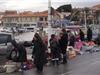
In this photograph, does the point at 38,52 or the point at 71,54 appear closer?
the point at 38,52

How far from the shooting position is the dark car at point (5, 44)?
73.1ft

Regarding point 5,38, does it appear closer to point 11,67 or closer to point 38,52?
point 38,52

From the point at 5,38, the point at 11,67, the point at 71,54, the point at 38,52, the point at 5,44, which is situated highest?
the point at 5,38

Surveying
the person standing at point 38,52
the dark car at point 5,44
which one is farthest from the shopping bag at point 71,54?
the person standing at point 38,52

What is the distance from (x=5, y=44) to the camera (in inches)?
909

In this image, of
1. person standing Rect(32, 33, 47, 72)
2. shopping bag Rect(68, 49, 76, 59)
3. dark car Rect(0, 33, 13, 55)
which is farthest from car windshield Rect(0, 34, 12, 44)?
shopping bag Rect(68, 49, 76, 59)

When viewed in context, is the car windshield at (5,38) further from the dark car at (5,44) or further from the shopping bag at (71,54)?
the shopping bag at (71,54)

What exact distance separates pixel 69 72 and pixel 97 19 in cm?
11497

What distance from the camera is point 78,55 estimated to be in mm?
30312

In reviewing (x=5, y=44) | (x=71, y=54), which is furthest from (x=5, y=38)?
(x=71, y=54)

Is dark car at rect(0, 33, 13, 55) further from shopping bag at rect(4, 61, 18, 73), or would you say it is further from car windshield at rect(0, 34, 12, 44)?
shopping bag at rect(4, 61, 18, 73)

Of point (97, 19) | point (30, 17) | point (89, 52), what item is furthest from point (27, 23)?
point (89, 52)

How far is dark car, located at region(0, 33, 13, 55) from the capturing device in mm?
22281

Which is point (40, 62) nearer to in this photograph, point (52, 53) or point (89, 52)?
point (52, 53)
